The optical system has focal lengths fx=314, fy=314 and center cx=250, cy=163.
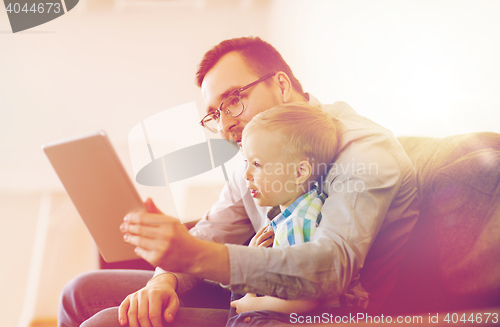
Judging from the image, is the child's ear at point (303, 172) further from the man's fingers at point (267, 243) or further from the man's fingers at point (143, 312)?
the man's fingers at point (143, 312)

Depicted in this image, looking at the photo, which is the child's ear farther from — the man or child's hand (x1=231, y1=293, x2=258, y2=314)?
child's hand (x1=231, y1=293, x2=258, y2=314)

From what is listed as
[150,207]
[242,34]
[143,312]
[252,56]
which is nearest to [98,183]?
[150,207]

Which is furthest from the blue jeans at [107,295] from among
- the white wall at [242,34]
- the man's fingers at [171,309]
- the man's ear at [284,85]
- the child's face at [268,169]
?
the man's ear at [284,85]

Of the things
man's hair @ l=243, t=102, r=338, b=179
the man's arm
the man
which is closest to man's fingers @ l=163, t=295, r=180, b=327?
the man

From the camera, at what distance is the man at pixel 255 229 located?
392 millimetres

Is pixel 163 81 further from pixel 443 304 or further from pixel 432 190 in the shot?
pixel 443 304

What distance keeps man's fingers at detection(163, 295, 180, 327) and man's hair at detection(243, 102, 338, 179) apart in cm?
36

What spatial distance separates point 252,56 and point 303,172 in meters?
0.32

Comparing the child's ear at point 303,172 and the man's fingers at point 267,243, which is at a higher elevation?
the child's ear at point 303,172

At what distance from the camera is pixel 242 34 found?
1.00m

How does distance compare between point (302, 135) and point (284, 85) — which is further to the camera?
point (284, 85)

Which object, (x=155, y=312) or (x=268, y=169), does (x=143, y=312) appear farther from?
(x=268, y=169)

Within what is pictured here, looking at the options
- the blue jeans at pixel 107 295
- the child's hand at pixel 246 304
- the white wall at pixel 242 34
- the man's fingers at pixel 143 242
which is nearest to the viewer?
the man's fingers at pixel 143 242

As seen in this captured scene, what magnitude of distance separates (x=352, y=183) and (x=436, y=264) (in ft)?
0.75
